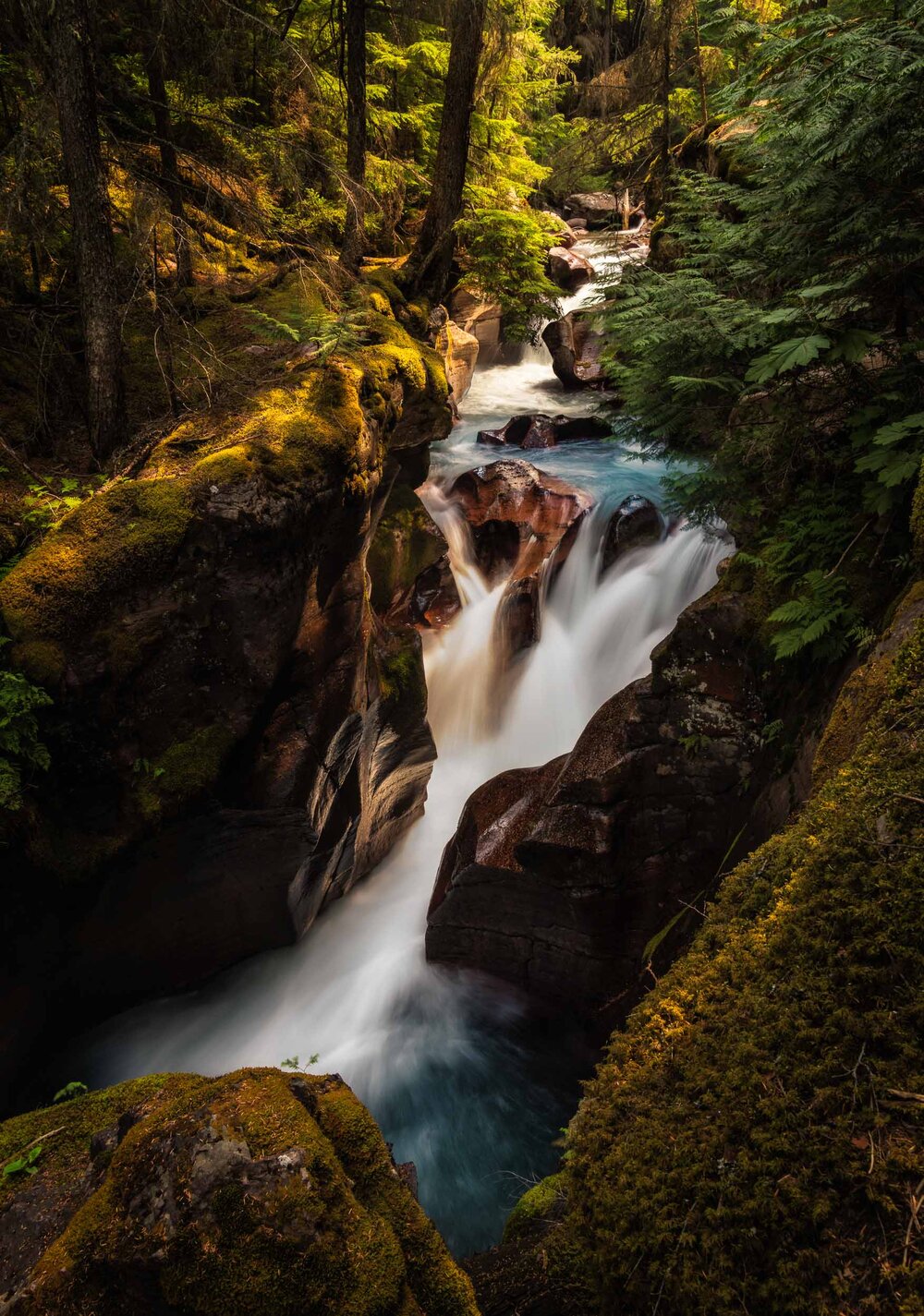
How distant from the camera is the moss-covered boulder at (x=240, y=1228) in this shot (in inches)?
73.0

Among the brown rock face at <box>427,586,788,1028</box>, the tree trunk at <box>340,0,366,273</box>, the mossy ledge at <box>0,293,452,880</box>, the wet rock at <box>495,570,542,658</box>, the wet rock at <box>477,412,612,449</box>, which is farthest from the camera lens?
the wet rock at <box>477,412,612,449</box>

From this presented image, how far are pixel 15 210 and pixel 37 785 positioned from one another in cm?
482

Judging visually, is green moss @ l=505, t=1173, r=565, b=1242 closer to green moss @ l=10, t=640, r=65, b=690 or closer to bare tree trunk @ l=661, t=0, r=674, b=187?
green moss @ l=10, t=640, r=65, b=690

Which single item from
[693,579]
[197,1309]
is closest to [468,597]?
[693,579]

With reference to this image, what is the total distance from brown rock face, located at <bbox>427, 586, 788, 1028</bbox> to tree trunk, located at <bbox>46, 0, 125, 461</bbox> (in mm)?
5546

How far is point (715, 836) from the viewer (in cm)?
545

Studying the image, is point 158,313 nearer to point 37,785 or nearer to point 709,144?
point 37,785

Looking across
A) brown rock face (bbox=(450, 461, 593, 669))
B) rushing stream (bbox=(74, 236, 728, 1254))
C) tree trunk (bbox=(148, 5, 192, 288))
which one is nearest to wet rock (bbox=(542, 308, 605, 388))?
brown rock face (bbox=(450, 461, 593, 669))

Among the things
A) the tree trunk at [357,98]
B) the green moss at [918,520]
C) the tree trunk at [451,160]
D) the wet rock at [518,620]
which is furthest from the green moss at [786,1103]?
the tree trunk at [451,160]

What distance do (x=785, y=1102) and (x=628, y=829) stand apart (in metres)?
4.55

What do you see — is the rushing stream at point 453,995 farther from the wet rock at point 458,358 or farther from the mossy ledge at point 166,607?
the wet rock at point 458,358

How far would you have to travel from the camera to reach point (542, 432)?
14945mm

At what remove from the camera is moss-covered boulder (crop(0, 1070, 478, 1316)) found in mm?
1854

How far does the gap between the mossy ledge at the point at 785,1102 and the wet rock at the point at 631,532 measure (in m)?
9.21
